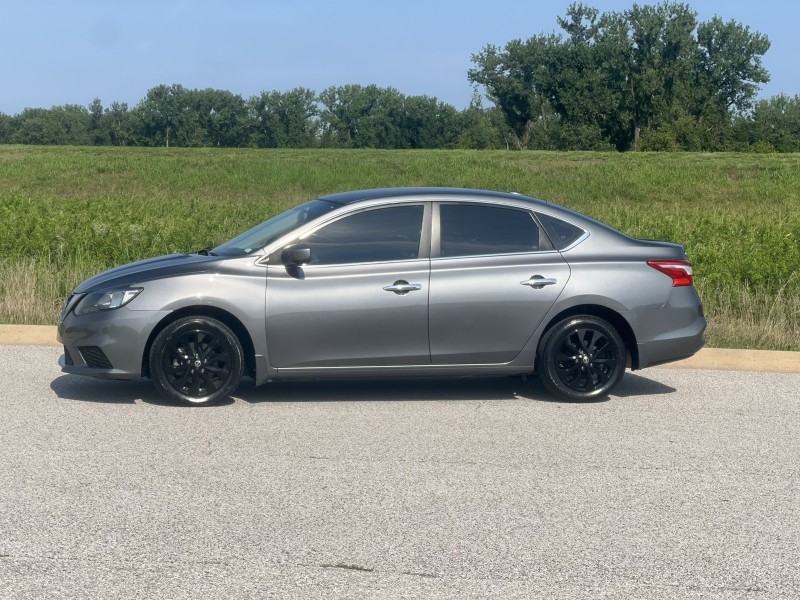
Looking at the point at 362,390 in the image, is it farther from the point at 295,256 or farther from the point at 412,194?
the point at 412,194

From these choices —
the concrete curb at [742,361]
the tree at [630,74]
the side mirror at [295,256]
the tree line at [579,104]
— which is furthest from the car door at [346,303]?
the tree at [630,74]

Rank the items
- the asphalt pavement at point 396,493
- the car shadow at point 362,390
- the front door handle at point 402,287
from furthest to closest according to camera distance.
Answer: the car shadow at point 362,390 → the front door handle at point 402,287 → the asphalt pavement at point 396,493

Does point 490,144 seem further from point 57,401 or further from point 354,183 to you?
point 57,401

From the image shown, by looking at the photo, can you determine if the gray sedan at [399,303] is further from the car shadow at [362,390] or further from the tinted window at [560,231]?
the car shadow at [362,390]

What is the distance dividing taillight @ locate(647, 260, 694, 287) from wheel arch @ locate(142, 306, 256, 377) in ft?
10.1

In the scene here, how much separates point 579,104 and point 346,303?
92.8 metres

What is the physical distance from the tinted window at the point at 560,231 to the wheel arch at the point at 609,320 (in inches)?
19.5

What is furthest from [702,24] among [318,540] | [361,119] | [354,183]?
[318,540]

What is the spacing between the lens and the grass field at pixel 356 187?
42.2 feet

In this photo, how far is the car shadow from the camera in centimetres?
858

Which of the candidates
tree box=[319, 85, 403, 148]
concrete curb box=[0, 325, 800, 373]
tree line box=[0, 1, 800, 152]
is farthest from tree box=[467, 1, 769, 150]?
concrete curb box=[0, 325, 800, 373]

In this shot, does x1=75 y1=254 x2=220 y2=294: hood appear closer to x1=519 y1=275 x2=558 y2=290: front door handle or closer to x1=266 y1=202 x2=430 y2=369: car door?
x1=266 y1=202 x2=430 y2=369: car door

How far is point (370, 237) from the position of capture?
846cm

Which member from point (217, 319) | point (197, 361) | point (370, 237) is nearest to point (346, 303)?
point (370, 237)
